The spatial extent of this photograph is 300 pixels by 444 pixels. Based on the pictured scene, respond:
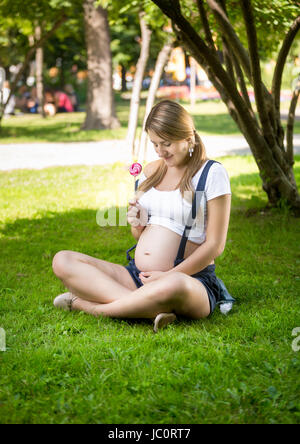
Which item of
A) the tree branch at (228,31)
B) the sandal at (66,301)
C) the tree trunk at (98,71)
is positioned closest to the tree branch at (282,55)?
the tree branch at (228,31)

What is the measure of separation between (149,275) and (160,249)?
0.18 meters

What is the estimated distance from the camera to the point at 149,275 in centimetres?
375

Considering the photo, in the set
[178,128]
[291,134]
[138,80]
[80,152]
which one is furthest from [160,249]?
[80,152]

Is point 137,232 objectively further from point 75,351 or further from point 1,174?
point 1,174

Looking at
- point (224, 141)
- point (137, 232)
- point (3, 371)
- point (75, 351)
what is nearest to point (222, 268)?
point (137, 232)

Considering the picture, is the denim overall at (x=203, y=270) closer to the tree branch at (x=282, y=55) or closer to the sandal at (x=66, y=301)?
the sandal at (x=66, y=301)

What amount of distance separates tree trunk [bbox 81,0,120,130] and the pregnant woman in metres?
16.3

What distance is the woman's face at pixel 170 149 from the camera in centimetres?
364

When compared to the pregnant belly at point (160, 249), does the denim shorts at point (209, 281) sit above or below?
below

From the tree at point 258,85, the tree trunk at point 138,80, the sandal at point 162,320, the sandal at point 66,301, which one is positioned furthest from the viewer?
the tree trunk at point 138,80

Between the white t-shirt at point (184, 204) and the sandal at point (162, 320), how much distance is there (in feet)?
1.68

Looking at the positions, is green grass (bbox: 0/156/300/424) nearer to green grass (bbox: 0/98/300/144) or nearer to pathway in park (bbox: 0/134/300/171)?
pathway in park (bbox: 0/134/300/171)

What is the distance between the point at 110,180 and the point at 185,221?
20.3 feet

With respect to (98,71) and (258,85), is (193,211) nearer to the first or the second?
(258,85)
